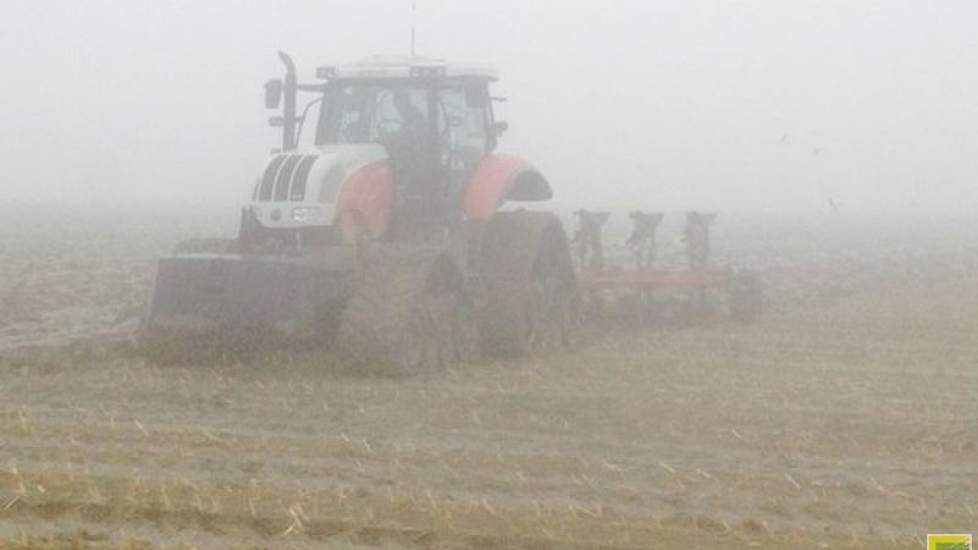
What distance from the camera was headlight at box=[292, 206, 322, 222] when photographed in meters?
14.8

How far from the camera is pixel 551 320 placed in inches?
682

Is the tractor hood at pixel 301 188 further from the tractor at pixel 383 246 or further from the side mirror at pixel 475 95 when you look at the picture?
the side mirror at pixel 475 95

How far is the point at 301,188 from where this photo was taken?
14.9m

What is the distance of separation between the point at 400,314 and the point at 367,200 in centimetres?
157

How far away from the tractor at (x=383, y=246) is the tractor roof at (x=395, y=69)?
0.05 ft

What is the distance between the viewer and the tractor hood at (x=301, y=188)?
14.8m

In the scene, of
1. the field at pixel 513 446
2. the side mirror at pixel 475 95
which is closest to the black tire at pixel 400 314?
the field at pixel 513 446

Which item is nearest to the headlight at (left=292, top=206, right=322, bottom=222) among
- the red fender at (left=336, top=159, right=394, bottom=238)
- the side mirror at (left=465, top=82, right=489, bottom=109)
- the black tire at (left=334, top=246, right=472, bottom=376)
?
the red fender at (left=336, top=159, right=394, bottom=238)

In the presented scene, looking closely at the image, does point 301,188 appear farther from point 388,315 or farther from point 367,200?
point 388,315

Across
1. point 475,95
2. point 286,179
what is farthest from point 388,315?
point 475,95

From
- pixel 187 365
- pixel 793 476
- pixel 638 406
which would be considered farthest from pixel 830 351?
pixel 793 476

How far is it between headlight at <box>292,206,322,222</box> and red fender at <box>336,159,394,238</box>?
0.23 metres

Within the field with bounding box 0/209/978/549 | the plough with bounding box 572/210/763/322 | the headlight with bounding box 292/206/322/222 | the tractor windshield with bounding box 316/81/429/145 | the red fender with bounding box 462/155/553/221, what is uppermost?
the tractor windshield with bounding box 316/81/429/145

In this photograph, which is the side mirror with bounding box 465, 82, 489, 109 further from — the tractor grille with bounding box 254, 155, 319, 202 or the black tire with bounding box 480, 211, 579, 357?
the tractor grille with bounding box 254, 155, 319, 202
